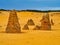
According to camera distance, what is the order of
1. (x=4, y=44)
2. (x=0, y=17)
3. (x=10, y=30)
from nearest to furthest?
1. (x=4, y=44)
2. (x=10, y=30)
3. (x=0, y=17)

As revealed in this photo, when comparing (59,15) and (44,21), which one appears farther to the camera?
(59,15)

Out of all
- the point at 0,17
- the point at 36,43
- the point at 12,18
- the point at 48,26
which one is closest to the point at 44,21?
the point at 48,26

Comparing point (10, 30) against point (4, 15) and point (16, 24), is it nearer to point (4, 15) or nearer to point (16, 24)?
point (16, 24)

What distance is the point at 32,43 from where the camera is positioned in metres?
17.7

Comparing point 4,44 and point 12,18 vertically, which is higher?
point 12,18

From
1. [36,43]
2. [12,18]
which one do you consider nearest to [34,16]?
[12,18]

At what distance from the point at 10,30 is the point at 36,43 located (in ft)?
27.2

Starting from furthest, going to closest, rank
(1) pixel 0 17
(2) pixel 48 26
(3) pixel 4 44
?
1. (1) pixel 0 17
2. (2) pixel 48 26
3. (3) pixel 4 44

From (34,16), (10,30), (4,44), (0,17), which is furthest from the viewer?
(34,16)

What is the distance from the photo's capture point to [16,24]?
84.5ft

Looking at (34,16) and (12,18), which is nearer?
(12,18)

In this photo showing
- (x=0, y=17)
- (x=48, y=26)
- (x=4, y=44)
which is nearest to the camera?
(x=4, y=44)

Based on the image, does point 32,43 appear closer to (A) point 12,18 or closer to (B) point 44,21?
(A) point 12,18

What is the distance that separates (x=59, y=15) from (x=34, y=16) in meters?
6.17
